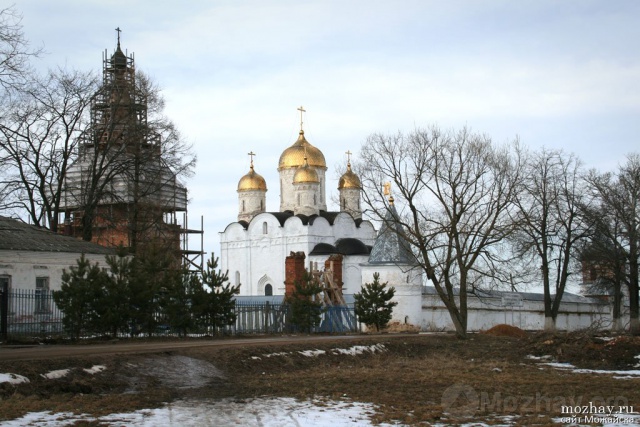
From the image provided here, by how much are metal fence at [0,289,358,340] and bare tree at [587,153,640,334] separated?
11679 mm

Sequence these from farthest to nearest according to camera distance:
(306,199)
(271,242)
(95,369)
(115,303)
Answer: (306,199)
(271,242)
(115,303)
(95,369)

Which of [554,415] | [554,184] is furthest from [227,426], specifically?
[554,184]

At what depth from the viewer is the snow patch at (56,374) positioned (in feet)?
44.0

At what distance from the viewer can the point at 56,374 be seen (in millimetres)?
13609

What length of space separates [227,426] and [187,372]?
554cm

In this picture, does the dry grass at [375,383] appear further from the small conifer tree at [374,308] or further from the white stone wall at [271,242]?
the white stone wall at [271,242]

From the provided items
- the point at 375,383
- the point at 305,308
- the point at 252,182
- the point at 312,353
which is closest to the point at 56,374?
the point at 375,383

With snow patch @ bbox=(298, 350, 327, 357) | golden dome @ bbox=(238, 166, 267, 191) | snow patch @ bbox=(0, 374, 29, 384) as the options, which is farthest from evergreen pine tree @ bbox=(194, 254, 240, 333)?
golden dome @ bbox=(238, 166, 267, 191)

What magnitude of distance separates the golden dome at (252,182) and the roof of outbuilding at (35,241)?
31286 mm

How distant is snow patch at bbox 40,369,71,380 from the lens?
13.4 m

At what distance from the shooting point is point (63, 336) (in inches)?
952

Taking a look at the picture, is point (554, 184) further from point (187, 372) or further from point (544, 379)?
point (187, 372)

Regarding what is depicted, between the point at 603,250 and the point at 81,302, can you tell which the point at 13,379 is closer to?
the point at 81,302

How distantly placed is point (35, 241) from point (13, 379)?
1818 cm
